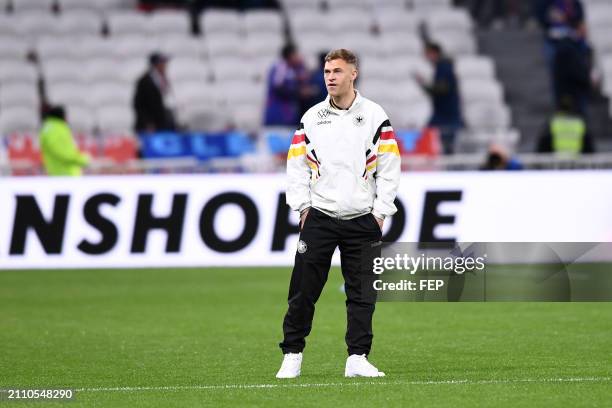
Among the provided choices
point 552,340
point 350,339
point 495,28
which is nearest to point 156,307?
point 552,340

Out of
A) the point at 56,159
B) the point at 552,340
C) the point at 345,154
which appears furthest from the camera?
the point at 56,159

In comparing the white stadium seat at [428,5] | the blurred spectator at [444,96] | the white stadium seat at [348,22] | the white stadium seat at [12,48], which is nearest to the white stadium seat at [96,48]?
the white stadium seat at [12,48]

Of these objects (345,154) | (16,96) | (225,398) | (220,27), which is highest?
(220,27)

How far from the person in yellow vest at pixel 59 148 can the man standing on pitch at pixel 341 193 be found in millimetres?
11194

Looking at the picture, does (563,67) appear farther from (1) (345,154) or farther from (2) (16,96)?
(1) (345,154)

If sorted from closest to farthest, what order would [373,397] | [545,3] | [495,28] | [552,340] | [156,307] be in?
[373,397] < [552,340] < [156,307] < [545,3] < [495,28]

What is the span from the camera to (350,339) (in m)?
9.30

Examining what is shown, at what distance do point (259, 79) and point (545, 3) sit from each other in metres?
5.45

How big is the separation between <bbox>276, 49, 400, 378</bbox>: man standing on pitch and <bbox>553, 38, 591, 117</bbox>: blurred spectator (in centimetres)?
1582

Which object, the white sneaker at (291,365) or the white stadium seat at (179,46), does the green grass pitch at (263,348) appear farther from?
the white stadium seat at (179,46)

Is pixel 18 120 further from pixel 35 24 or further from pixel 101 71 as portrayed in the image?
pixel 35 24

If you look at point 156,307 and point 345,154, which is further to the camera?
point 156,307

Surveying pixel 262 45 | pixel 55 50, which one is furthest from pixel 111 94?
Answer: pixel 262 45

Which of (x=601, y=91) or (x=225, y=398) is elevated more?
(x=601, y=91)
